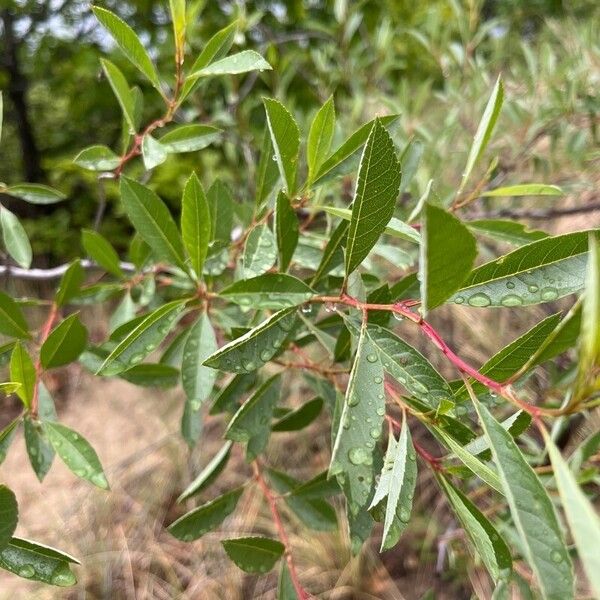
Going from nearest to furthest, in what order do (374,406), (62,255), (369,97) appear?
(374,406), (369,97), (62,255)

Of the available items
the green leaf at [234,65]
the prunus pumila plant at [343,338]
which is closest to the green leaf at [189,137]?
the prunus pumila plant at [343,338]

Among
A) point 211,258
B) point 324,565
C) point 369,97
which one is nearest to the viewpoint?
point 211,258

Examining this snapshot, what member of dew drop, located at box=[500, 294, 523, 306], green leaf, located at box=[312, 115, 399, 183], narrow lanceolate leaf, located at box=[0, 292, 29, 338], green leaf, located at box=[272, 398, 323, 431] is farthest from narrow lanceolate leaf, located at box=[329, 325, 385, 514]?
narrow lanceolate leaf, located at box=[0, 292, 29, 338]

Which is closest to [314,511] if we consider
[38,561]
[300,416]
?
[300,416]

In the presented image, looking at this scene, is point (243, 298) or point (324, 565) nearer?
point (243, 298)

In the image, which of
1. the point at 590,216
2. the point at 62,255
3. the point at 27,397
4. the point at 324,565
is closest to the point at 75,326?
the point at 27,397

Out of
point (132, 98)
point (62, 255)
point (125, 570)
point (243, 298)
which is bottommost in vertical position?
point (125, 570)

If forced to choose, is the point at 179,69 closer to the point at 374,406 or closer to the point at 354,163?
the point at 354,163

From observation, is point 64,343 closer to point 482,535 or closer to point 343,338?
point 343,338
